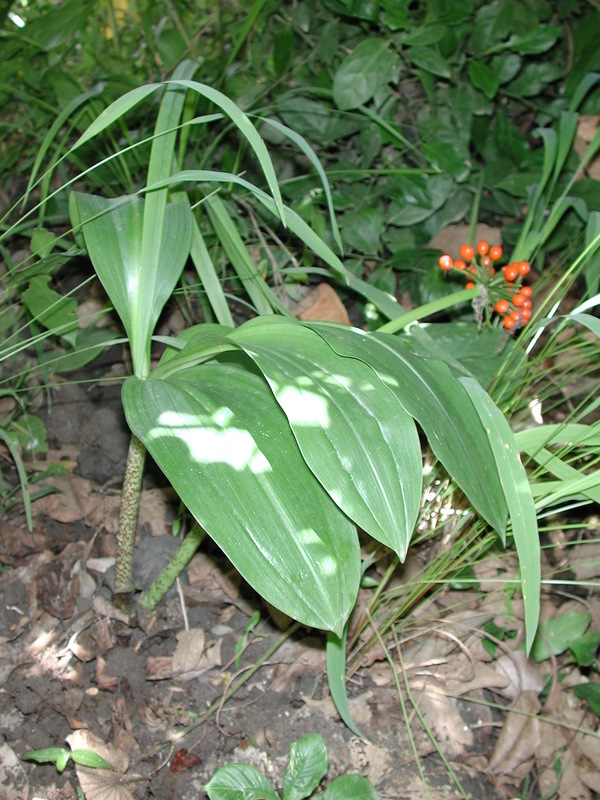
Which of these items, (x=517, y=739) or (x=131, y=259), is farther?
(x=517, y=739)

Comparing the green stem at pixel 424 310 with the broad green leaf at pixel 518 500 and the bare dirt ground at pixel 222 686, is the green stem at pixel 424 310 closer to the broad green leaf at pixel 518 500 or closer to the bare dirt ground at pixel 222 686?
the broad green leaf at pixel 518 500

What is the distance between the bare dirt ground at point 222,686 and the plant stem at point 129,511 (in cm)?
10

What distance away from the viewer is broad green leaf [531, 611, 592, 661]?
1387 mm

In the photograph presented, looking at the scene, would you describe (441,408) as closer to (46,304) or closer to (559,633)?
(559,633)

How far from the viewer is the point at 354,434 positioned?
0.91m

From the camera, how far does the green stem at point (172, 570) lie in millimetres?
1208

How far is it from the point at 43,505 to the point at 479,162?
148 centimetres

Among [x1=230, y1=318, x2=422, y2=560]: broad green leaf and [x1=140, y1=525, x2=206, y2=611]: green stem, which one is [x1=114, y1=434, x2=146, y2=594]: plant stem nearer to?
[x1=140, y1=525, x2=206, y2=611]: green stem

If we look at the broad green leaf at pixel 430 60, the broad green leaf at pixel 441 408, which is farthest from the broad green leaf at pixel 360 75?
the broad green leaf at pixel 441 408

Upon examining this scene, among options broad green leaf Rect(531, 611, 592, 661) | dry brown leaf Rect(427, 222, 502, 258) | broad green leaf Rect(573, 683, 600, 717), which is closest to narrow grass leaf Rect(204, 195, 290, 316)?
dry brown leaf Rect(427, 222, 502, 258)

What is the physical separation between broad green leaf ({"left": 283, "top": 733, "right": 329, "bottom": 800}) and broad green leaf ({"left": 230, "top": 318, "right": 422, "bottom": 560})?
437mm

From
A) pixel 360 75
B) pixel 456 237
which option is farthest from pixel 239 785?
pixel 360 75

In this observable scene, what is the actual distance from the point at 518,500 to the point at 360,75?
120 centimetres

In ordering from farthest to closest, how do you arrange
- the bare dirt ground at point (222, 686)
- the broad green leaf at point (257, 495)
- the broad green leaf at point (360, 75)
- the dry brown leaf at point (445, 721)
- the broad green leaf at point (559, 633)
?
the broad green leaf at point (360, 75)
the broad green leaf at point (559, 633)
the dry brown leaf at point (445, 721)
the bare dirt ground at point (222, 686)
the broad green leaf at point (257, 495)
